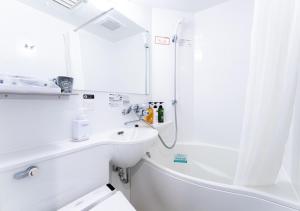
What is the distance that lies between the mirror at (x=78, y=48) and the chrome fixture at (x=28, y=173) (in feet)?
1.51

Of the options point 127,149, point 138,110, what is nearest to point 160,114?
point 138,110

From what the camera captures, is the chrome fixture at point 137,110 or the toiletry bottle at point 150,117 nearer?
the chrome fixture at point 137,110

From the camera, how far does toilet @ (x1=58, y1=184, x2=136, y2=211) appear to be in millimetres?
688

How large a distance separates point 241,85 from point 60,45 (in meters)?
1.69

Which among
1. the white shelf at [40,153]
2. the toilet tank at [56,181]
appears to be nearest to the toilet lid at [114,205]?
A: the toilet tank at [56,181]

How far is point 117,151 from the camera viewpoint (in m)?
0.96

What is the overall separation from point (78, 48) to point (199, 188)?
1.25 m

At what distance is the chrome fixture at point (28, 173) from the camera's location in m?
0.58

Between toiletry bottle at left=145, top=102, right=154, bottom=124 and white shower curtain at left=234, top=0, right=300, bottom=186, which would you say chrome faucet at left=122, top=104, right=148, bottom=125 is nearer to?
toiletry bottle at left=145, top=102, right=154, bottom=124

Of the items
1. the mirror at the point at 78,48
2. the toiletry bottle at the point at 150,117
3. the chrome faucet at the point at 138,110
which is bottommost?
the toiletry bottle at the point at 150,117

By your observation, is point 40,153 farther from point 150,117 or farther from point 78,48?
point 150,117

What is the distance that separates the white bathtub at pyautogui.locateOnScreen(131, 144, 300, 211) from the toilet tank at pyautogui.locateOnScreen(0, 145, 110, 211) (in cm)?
47

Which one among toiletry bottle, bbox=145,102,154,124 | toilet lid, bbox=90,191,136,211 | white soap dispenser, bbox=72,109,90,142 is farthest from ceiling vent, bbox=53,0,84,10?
toilet lid, bbox=90,191,136,211

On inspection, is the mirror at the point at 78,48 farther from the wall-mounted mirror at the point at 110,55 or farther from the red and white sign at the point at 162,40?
the red and white sign at the point at 162,40
